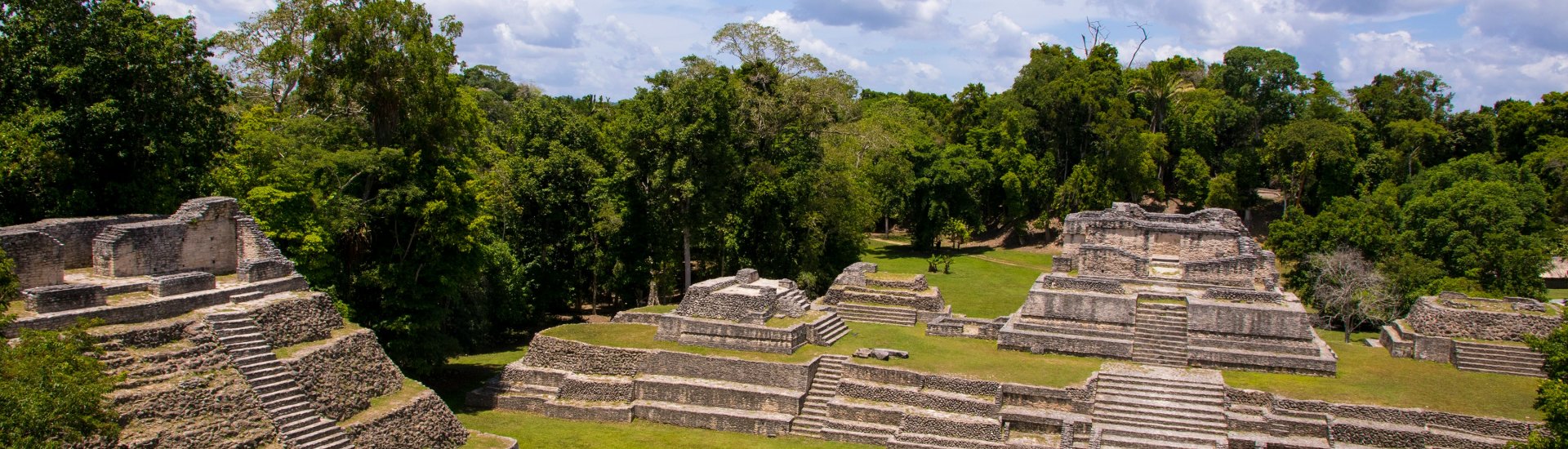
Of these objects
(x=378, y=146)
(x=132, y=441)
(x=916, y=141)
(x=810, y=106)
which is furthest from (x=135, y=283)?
(x=916, y=141)

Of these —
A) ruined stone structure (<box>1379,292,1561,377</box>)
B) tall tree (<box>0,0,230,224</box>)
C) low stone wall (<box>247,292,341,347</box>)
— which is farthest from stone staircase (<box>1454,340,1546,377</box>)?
tall tree (<box>0,0,230,224</box>)

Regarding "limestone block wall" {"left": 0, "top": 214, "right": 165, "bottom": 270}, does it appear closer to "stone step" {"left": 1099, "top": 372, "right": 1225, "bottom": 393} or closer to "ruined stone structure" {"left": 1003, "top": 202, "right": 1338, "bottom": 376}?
"ruined stone structure" {"left": 1003, "top": 202, "right": 1338, "bottom": 376}

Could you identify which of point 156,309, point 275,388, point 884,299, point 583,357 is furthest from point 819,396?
point 156,309

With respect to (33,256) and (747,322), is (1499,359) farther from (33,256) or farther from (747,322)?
(33,256)

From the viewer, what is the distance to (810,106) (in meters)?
36.2

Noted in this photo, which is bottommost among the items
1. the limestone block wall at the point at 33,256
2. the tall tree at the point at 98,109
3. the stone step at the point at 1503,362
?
the stone step at the point at 1503,362

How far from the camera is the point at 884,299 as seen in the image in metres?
29.3

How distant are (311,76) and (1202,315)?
2109 centimetres

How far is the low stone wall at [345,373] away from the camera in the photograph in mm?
17312

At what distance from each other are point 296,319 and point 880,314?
1544cm

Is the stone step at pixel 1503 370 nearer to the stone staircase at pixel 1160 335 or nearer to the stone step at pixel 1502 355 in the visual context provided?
the stone step at pixel 1502 355

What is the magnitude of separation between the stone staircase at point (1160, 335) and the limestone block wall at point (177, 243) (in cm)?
1917

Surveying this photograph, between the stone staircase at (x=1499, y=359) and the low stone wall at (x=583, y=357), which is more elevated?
the stone staircase at (x=1499, y=359)

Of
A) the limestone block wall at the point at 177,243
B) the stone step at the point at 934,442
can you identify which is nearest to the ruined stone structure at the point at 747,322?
the stone step at the point at 934,442
